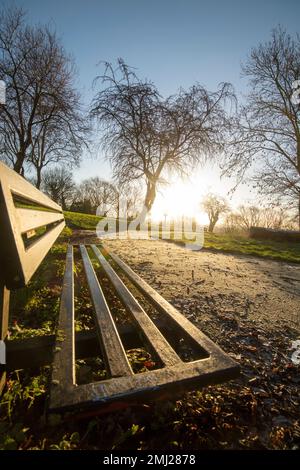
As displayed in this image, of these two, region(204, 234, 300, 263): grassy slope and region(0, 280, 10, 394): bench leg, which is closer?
region(0, 280, 10, 394): bench leg

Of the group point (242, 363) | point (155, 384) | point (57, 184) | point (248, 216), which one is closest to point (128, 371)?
point (155, 384)

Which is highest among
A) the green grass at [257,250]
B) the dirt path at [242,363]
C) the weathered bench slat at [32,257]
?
the weathered bench slat at [32,257]

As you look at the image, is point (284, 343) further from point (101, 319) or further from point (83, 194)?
point (83, 194)

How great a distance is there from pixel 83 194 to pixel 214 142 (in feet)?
147

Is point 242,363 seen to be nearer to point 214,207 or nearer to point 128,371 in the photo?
point 128,371

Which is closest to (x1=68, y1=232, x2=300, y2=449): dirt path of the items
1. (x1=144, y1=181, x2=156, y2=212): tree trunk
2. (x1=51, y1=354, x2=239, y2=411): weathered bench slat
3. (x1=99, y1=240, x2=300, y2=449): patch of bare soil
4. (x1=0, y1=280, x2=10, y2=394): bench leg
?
(x1=99, y1=240, x2=300, y2=449): patch of bare soil

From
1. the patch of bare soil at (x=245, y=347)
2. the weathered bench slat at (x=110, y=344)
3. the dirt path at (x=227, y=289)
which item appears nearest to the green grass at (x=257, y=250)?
the dirt path at (x=227, y=289)

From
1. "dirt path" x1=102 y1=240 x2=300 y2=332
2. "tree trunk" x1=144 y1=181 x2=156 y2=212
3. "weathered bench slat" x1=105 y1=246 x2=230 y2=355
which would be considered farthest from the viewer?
"tree trunk" x1=144 y1=181 x2=156 y2=212

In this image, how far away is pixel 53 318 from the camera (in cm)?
194

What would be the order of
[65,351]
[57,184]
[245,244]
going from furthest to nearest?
1. [57,184]
2. [245,244]
3. [65,351]

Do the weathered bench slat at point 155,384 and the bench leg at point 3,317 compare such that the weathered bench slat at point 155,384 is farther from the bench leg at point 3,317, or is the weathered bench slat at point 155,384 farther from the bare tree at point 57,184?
the bare tree at point 57,184

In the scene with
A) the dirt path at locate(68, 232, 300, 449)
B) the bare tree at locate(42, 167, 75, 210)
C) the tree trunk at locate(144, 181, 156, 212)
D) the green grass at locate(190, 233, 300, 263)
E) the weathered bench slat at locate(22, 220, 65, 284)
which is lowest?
the dirt path at locate(68, 232, 300, 449)

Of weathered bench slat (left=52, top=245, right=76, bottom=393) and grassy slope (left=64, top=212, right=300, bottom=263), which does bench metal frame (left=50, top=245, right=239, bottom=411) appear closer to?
weathered bench slat (left=52, top=245, right=76, bottom=393)
